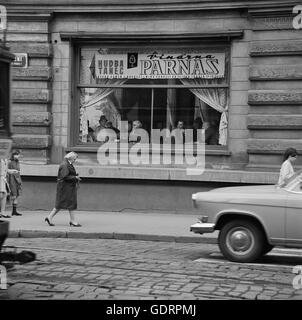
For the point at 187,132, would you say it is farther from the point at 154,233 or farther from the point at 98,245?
the point at 98,245

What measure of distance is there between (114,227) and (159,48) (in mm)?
5709

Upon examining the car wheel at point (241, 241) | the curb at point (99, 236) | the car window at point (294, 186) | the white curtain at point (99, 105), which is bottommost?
the curb at point (99, 236)

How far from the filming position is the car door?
362 inches

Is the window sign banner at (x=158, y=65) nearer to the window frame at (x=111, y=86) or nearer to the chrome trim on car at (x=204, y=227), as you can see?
the window frame at (x=111, y=86)

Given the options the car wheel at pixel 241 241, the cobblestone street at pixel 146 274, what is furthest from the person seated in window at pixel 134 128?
the car wheel at pixel 241 241

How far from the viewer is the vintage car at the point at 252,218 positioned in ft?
30.5

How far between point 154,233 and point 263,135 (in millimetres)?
4530

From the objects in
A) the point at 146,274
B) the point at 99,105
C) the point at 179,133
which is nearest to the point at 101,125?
the point at 99,105

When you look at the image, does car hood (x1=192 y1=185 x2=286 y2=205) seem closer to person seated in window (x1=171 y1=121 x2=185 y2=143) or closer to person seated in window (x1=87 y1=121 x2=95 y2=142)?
person seated in window (x1=171 y1=121 x2=185 y2=143)

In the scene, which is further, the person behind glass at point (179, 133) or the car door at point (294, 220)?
the person behind glass at point (179, 133)

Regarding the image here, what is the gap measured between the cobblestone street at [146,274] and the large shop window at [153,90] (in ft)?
20.5

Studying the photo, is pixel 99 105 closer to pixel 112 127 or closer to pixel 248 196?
pixel 112 127

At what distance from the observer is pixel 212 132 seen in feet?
55.1

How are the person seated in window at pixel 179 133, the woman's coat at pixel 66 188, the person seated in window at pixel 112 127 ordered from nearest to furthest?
the woman's coat at pixel 66 188 → the person seated in window at pixel 179 133 → the person seated in window at pixel 112 127
